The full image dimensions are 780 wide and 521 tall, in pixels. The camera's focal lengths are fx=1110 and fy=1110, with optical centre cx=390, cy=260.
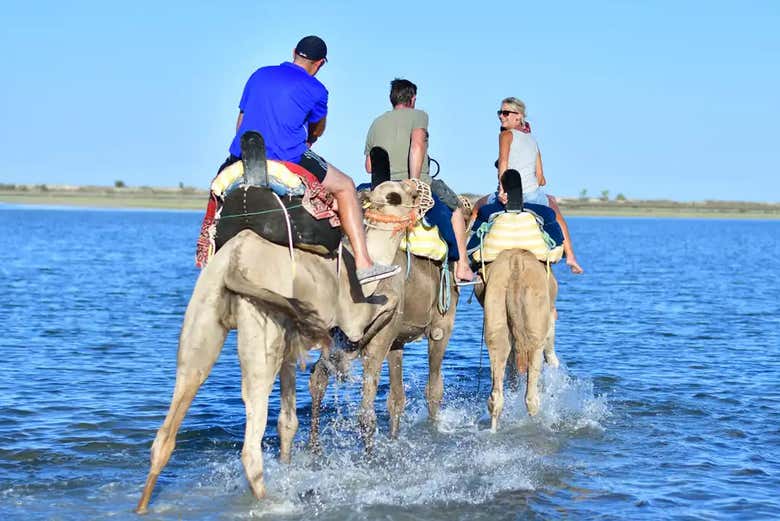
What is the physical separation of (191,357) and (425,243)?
361 cm

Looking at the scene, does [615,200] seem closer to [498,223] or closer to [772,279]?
[772,279]

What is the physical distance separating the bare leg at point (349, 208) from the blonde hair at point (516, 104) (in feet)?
13.6

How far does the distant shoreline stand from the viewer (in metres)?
174

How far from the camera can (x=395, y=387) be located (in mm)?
11641

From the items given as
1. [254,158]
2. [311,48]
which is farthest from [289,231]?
[311,48]

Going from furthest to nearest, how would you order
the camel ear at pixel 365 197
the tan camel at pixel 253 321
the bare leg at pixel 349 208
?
the camel ear at pixel 365 197
the bare leg at pixel 349 208
the tan camel at pixel 253 321

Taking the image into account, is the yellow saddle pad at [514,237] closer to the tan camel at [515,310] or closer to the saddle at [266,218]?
the tan camel at [515,310]

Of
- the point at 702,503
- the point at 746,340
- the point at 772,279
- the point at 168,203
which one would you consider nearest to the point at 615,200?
the point at 168,203

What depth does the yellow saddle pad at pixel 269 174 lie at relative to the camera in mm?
8328

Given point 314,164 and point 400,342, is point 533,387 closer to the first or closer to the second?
point 400,342

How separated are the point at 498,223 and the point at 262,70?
4182mm

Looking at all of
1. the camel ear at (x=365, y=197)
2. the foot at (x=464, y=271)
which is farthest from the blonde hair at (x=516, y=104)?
the camel ear at (x=365, y=197)

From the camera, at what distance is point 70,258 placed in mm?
45250

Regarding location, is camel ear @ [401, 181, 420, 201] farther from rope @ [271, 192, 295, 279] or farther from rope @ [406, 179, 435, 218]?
rope @ [271, 192, 295, 279]
